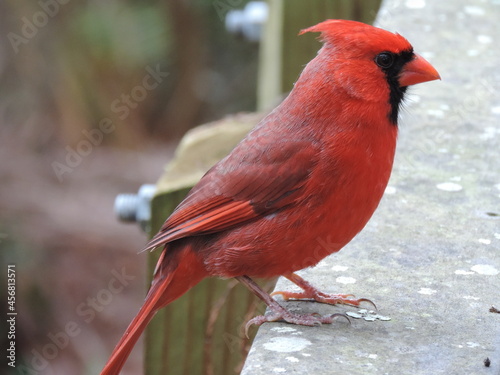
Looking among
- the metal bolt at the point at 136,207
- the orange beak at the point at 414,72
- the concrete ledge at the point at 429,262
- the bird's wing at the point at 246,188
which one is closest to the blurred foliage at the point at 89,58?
the concrete ledge at the point at 429,262

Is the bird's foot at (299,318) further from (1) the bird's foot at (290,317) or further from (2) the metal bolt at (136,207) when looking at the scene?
(2) the metal bolt at (136,207)

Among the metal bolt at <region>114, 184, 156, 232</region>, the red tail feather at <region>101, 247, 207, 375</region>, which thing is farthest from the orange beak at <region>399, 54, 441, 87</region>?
the metal bolt at <region>114, 184, 156, 232</region>

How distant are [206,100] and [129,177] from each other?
1.06m

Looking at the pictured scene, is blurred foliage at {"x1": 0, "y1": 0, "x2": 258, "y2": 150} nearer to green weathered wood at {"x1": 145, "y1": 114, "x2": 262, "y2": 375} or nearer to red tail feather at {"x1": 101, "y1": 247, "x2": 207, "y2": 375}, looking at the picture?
green weathered wood at {"x1": 145, "y1": 114, "x2": 262, "y2": 375}

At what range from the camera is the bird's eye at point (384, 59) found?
253 centimetres

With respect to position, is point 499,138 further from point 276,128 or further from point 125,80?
point 125,80

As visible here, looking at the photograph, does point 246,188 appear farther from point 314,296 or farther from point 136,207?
point 136,207

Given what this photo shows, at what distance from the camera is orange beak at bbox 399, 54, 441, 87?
8.43 feet

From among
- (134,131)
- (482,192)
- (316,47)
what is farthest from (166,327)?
(134,131)

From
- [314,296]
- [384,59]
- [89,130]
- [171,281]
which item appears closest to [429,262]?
[314,296]

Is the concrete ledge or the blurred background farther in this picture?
the blurred background

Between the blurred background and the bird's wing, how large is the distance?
11.9 feet

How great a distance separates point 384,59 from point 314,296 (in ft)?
2.26

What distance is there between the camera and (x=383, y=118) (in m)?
2.50
